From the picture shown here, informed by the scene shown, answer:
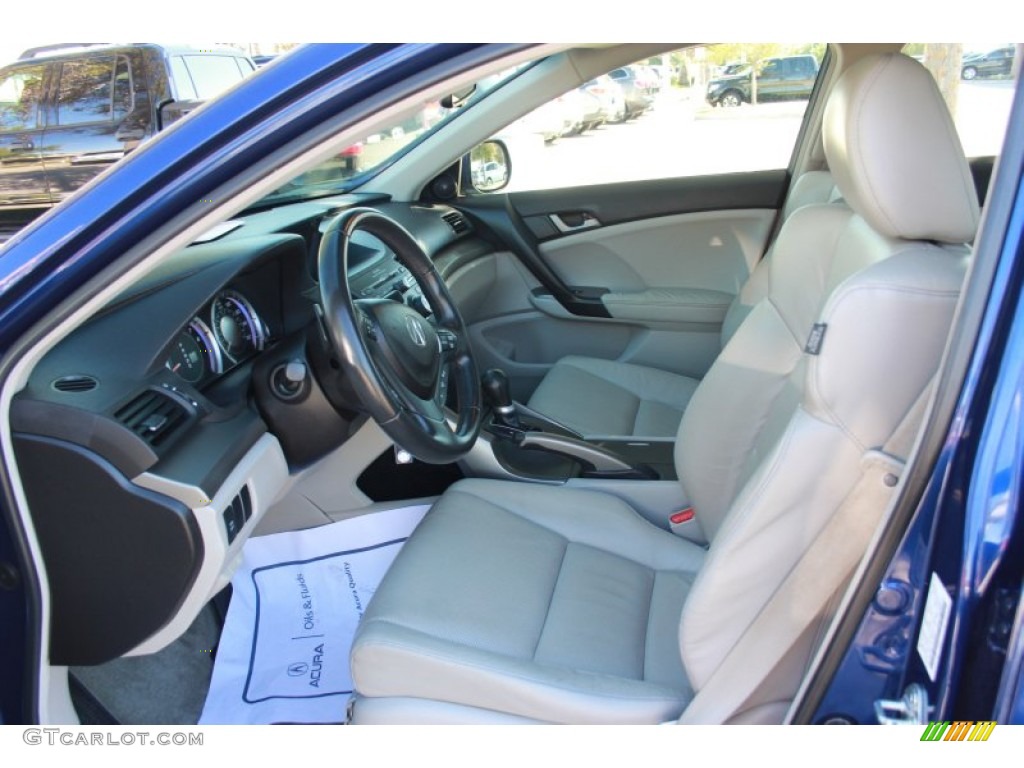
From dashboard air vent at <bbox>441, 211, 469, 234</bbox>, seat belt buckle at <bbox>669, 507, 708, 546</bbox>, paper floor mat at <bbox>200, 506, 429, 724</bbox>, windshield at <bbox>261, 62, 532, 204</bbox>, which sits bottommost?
paper floor mat at <bbox>200, 506, 429, 724</bbox>

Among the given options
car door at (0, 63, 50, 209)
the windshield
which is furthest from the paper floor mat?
car door at (0, 63, 50, 209)

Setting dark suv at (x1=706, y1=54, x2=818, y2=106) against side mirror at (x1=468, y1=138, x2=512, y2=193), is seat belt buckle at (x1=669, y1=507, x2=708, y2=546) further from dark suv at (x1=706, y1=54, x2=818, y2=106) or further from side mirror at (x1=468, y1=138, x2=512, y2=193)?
side mirror at (x1=468, y1=138, x2=512, y2=193)

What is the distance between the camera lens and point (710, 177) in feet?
9.48

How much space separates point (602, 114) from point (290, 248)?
4.86 ft

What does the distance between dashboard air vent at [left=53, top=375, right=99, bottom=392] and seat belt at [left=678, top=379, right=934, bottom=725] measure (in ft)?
3.27

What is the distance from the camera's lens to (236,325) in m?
1.64

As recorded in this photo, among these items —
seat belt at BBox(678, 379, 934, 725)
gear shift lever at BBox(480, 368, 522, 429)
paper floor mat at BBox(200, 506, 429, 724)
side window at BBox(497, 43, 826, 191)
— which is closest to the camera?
seat belt at BBox(678, 379, 934, 725)

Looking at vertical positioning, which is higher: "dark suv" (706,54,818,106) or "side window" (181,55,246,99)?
"side window" (181,55,246,99)

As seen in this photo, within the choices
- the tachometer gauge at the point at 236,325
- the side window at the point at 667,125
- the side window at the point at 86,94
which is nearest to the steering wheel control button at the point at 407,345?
the tachometer gauge at the point at 236,325

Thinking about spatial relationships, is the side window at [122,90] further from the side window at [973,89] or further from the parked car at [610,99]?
the side window at [973,89]

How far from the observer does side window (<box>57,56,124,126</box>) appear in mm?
4125

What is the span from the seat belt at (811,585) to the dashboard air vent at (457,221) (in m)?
1.94

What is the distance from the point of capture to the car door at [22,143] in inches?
174
